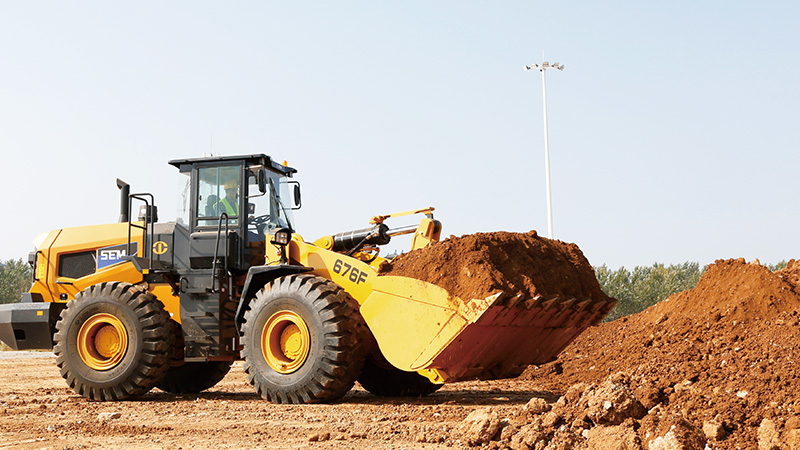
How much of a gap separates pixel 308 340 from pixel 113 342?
3059mm

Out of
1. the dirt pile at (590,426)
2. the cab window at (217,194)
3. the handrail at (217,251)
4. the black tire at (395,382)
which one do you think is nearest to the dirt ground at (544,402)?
the dirt pile at (590,426)

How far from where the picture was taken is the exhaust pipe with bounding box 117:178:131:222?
11203 mm

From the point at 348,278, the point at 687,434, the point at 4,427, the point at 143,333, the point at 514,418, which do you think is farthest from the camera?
the point at 143,333

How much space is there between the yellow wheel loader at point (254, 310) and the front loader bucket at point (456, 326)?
2 cm

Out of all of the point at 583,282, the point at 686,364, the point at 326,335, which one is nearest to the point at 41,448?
the point at 326,335

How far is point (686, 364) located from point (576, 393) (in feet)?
10.8

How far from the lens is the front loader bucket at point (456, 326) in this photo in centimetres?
831

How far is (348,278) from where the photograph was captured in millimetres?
9547

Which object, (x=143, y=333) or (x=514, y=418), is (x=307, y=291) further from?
(x=514, y=418)

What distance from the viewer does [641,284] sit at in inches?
1946

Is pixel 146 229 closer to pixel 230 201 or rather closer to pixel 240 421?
pixel 230 201

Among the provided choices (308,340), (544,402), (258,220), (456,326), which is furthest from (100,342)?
(544,402)

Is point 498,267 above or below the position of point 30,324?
above

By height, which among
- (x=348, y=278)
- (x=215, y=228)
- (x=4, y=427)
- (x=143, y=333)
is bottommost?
(x=4, y=427)
